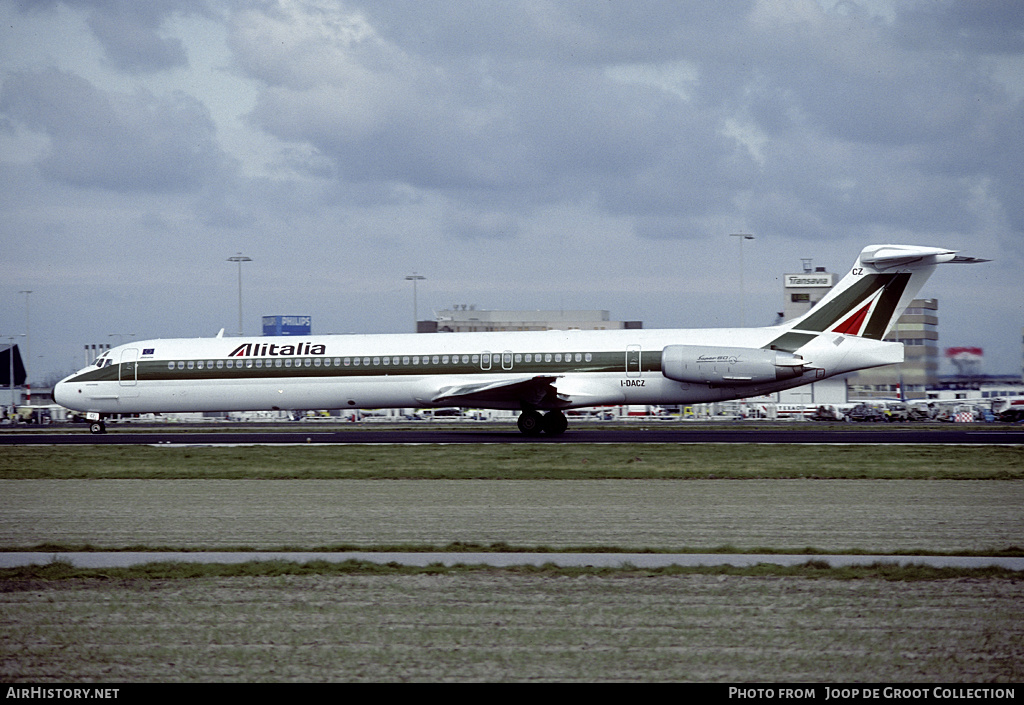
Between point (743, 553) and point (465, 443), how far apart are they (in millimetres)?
20014

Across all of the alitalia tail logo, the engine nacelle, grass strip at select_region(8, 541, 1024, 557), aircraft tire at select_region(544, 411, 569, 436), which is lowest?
grass strip at select_region(8, 541, 1024, 557)

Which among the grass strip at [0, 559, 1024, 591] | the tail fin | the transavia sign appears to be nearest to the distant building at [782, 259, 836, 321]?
the transavia sign

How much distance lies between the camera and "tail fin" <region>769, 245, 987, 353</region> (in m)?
32.8

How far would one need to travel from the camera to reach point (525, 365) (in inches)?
1363

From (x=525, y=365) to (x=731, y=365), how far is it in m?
6.98

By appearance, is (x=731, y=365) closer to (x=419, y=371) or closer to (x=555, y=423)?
(x=555, y=423)

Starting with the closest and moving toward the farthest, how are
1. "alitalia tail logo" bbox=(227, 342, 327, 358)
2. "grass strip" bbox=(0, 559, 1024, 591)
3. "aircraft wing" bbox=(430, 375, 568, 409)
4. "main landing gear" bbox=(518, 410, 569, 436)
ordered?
"grass strip" bbox=(0, 559, 1024, 591), "aircraft wing" bbox=(430, 375, 568, 409), "main landing gear" bbox=(518, 410, 569, 436), "alitalia tail logo" bbox=(227, 342, 327, 358)

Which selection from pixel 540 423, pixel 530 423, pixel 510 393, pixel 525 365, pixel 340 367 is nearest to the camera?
pixel 510 393

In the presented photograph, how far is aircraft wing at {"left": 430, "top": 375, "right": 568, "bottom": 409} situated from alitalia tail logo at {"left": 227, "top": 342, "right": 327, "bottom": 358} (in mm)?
4860

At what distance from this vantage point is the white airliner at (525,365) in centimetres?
3300

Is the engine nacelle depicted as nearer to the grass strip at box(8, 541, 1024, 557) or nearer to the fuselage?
the fuselage

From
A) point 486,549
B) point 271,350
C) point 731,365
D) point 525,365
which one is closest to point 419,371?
point 525,365

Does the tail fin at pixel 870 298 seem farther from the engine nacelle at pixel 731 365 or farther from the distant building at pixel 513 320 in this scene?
the distant building at pixel 513 320
